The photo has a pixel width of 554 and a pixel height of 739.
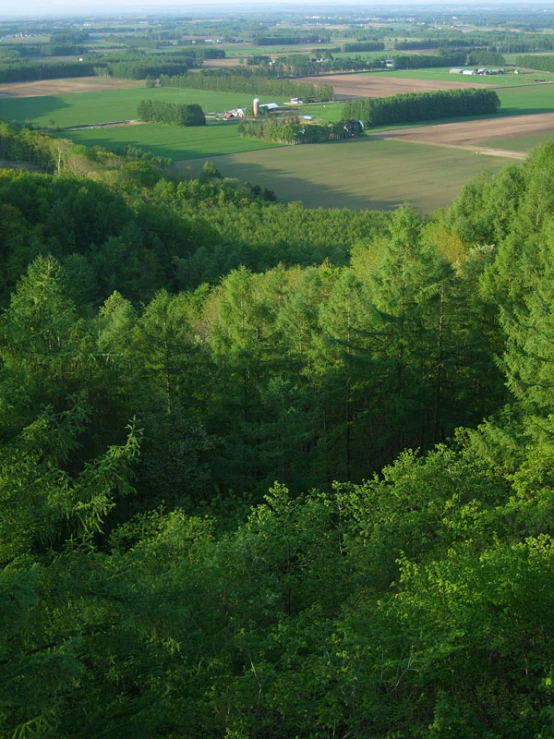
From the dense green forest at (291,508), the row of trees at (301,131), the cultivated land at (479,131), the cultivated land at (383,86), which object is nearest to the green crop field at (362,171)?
the row of trees at (301,131)

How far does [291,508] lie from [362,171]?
95.0 metres

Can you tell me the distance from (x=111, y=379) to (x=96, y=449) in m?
2.12

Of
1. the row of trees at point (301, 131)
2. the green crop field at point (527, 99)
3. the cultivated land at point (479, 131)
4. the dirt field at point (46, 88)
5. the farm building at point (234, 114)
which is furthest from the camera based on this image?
the dirt field at point (46, 88)

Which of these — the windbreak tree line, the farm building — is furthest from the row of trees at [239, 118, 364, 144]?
the windbreak tree line

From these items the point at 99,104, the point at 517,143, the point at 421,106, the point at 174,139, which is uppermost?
the point at 99,104

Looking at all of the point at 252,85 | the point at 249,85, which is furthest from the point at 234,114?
the point at 249,85

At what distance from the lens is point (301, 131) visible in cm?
12619

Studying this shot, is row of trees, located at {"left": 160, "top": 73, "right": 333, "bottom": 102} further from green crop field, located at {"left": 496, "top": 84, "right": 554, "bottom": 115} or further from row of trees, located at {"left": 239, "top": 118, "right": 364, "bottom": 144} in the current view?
row of trees, located at {"left": 239, "top": 118, "right": 364, "bottom": 144}

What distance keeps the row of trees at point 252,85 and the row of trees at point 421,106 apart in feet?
98.3

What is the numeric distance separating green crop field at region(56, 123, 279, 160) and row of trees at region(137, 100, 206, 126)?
8.66ft

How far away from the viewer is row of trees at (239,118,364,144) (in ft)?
412

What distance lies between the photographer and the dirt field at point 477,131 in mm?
121812

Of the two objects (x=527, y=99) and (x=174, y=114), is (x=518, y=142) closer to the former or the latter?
(x=527, y=99)

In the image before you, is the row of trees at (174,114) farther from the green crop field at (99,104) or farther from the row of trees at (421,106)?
the row of trees at (421,106)
